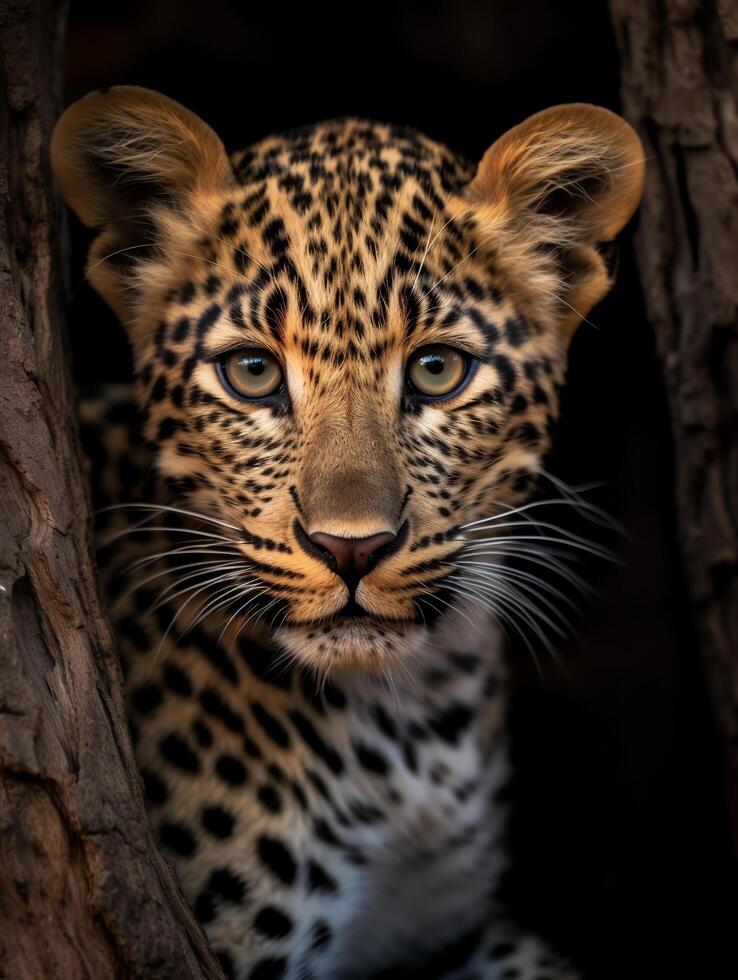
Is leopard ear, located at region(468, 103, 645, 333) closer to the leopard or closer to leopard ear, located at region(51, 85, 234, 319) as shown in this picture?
the leopard

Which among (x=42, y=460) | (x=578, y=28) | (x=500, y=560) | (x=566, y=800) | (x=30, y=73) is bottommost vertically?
(x=566, y=800)

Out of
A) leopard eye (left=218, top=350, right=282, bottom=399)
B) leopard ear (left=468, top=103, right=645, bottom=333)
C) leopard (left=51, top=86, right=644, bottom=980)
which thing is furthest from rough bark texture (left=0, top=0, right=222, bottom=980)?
leopard ear (left=468, top=103, right=645, bottom=333)

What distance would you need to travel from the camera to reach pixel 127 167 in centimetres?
349

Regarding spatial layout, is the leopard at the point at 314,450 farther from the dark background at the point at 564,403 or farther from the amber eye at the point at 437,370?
the dark background at the point at 564,403

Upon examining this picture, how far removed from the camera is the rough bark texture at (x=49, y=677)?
2.51m

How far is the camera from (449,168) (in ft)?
12.5

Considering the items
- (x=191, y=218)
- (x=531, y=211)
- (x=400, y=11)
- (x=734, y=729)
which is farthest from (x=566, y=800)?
(x=400, y=11)

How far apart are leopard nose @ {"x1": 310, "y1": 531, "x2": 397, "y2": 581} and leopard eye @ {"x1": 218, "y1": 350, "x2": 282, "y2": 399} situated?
617mm

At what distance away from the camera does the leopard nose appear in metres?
2.90

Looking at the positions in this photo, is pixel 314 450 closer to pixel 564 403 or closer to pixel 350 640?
pixel 350 640

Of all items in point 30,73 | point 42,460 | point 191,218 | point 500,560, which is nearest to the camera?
point 42,460

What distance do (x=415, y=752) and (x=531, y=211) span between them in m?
1.88

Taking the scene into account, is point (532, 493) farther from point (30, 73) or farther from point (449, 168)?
point (30, 73)

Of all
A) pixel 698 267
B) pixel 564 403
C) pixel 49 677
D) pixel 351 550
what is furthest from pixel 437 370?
Result: pixel 564 403
